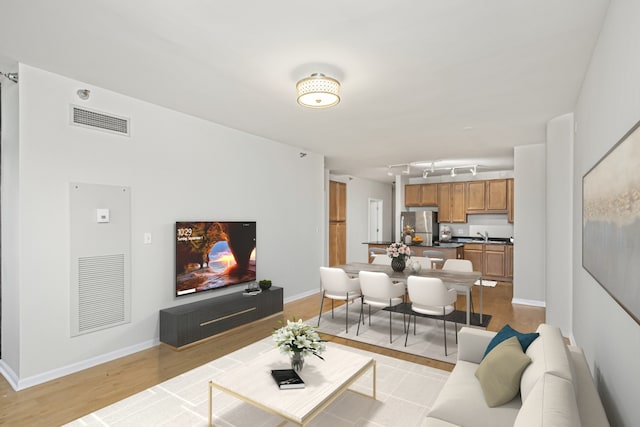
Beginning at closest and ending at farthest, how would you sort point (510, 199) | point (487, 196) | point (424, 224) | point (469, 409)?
point (469, 409), point (510, 199), point (487, 196), point (424, 224)

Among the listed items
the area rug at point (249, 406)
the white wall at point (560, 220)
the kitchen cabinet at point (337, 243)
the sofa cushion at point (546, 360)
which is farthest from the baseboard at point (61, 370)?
the kitchen cabinet at point (337, 243)

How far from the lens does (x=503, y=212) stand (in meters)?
8.20

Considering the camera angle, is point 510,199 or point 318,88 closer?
point 318,88

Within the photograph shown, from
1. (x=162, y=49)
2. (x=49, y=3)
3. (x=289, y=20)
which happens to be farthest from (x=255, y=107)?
(x=49, y=3)

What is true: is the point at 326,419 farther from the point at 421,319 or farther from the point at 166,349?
the point at 421,319

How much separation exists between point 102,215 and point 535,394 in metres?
3.63

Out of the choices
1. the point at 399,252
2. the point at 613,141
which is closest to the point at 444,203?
the point at 399,252

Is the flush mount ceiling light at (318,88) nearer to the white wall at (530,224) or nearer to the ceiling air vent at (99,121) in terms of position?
the ceiling air vent at (99,121)

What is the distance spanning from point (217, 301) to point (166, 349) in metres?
0.73

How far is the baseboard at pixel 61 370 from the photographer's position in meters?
2.88

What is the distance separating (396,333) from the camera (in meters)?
4.21

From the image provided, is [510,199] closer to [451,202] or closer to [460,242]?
[451,202]

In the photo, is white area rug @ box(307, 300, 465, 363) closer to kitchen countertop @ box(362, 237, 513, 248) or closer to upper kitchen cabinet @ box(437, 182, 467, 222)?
kitchen countertop @ box(362, 237, 513, 248)

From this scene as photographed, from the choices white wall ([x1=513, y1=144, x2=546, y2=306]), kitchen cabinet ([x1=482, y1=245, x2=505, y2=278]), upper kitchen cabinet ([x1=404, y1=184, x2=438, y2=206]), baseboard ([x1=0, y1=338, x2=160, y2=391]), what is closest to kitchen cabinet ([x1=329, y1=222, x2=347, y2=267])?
upper kitchen cabinet ([x1=404, y1=184, x2=438, y2=206])
